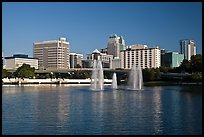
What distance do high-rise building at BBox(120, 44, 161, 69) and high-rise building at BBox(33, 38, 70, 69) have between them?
23.7 m

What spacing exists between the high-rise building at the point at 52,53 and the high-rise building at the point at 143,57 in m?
23.7

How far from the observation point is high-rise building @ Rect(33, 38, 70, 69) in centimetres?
12925

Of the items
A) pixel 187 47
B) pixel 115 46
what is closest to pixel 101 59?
pixel 115 46

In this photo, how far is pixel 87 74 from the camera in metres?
96.4

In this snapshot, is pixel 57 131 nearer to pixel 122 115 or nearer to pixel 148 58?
pixel 122 115

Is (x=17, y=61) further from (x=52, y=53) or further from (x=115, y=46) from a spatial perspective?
(x=115, y=46)

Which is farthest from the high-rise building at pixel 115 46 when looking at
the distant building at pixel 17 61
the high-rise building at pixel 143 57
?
the distant building at pixel 17 61

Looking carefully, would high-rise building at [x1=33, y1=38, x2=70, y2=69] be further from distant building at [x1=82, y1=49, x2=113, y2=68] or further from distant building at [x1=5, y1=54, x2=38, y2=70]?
distant building at [x1=82, y1=49, x2=113, y2=68]

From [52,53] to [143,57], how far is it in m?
36.1

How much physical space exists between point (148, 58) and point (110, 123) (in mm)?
111474

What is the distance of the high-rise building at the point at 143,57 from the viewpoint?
12300 centimetres

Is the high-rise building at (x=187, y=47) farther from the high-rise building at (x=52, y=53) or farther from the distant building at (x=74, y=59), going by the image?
the high-rise building at (x=52, y=53)

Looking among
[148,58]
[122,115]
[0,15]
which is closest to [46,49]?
[148,58]

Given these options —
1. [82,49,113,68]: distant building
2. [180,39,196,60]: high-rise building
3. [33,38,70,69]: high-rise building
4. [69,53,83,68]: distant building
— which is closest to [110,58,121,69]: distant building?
[82,49,113,68]: distant building
